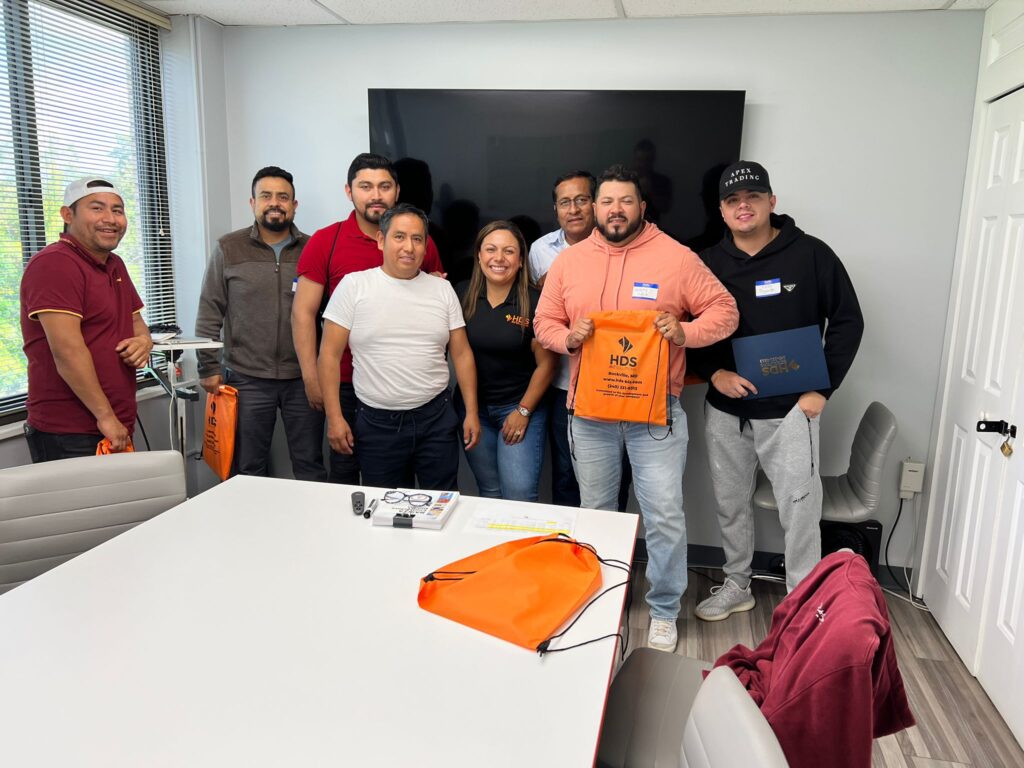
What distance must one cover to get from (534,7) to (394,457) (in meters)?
2.04

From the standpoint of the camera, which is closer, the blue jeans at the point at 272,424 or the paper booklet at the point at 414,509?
the paper booklet at the point at 414,509

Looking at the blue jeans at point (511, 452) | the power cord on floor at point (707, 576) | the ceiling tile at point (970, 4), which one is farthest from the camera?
the power cord on floor at point (707, 576)

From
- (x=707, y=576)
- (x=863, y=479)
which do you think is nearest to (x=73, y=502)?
(x=707, y=576)

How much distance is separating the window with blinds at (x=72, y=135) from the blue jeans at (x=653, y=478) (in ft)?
7.65

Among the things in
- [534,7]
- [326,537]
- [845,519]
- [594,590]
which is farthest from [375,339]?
[845,519]

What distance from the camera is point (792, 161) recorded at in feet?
10.5

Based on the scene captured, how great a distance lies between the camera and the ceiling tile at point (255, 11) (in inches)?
127

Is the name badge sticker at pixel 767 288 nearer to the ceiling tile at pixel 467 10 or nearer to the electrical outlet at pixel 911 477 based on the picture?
the electrical outlet at pixel 911 477

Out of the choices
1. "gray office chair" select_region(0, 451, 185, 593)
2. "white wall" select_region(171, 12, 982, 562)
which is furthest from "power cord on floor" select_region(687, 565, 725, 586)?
"gray office chair" select_region(0, 451, 185, 593)

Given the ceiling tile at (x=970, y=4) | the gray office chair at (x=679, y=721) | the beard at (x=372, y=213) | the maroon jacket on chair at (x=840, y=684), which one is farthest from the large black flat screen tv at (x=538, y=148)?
the maroon jacket on chair at (x=840, y=684)

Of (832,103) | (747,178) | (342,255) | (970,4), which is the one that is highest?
(970,4)

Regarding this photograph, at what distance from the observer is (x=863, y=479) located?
3.03 m

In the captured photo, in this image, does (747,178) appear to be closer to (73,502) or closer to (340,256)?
(340,256)

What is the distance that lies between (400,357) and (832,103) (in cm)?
220
